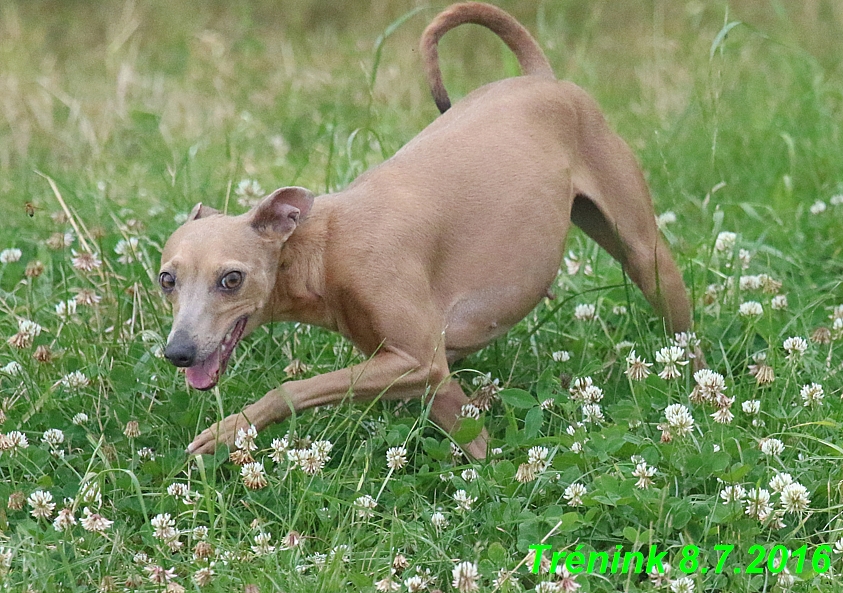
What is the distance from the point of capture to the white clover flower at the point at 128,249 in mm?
4688

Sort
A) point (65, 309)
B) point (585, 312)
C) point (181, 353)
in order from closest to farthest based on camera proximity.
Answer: point (181, 353)
point (65, 309)
point (585, 312)

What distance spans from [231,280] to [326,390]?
0.44 meters

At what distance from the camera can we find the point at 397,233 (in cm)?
376

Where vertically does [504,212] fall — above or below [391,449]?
above

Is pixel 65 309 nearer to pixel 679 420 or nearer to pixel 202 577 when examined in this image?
pixel 202 577

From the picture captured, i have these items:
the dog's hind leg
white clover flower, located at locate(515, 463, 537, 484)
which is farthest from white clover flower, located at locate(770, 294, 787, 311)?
white clover flower, located at locate(515, 463, 537, 484)

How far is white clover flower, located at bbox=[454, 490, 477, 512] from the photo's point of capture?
341 cm

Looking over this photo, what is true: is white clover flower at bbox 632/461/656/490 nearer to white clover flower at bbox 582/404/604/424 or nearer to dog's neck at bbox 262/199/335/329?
white clover flower at bbox 582/404/604/424

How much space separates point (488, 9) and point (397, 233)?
3.93 ft

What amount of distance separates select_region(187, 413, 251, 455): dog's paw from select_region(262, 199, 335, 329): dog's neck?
1.10 ft

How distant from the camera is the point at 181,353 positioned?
3.31 m

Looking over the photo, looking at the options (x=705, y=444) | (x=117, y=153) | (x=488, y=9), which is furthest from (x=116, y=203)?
(x=705, y=444)

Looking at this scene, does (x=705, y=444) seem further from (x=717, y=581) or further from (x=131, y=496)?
(x=131, y=496)

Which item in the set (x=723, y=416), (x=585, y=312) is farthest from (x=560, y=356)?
(x=723, y=416)
